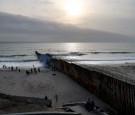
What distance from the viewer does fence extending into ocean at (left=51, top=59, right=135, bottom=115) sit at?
18422 millimetres

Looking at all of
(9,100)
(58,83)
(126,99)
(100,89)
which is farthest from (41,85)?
(126,99)

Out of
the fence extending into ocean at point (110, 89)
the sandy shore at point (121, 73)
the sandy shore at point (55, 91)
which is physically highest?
the fence extending into ocean at point (110, 89)

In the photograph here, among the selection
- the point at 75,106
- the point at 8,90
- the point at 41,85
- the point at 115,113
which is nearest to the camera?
the point at 75,106

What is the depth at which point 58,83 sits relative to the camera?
1323 inches

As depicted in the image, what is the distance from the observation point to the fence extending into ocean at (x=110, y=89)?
725 inches

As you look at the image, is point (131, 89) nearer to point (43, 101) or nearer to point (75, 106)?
point (75, 106)

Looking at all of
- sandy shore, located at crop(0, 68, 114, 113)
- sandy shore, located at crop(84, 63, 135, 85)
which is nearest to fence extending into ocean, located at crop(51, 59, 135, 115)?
sandy shore, located at crop(0, 68, 114, 113)

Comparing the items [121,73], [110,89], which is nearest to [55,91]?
[110,89]

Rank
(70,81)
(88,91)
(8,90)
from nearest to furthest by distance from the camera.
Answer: (88,91) → (8,90) → (70,81)

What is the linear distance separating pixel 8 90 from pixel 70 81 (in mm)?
8488

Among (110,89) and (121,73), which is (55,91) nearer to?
(110,89)

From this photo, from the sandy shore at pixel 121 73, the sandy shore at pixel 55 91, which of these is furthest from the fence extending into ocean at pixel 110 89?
the sandy shore at pixel 121 73

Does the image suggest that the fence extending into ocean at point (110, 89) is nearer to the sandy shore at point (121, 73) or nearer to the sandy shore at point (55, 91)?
the sandy shore at point (55, 91)

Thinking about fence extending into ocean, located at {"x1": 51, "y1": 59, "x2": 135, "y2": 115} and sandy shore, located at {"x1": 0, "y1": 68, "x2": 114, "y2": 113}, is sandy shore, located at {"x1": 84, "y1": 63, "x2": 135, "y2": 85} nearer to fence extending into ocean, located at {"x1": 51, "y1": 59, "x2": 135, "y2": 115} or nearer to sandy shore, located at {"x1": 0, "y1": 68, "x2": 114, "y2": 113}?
fence extending into ocean, located at {"x1": 51, "y1": 59, "x2": 135, "y2": 115}
